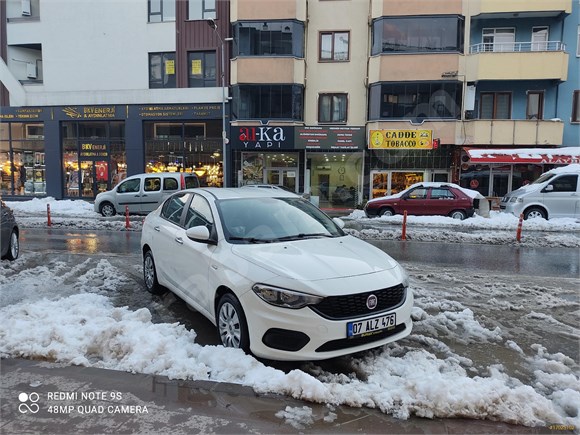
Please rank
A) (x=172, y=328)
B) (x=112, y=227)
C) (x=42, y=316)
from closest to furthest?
(x=172, y=328)
(x=42, y=316)
(x=112, y=227)

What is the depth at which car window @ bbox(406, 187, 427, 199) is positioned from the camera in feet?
56.0

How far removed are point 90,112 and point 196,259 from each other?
76.3 ft

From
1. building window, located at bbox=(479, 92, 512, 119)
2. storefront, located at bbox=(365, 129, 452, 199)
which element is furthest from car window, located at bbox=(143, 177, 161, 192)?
building window, located at bbox=(479, 92, 512, 119)

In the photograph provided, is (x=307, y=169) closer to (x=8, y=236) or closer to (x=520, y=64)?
(x=520, y=64)

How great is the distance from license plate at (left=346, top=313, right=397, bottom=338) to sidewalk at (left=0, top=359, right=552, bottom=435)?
2.16 ft

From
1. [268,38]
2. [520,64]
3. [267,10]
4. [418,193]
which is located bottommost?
[418,193]

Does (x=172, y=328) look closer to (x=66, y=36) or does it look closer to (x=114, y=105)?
(x=114, y=105)

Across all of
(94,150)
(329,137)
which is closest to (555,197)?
(329,137)

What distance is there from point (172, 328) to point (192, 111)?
20.9 meters

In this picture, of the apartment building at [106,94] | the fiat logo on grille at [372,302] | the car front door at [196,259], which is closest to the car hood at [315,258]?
the fiat logo on grille at [372,302]

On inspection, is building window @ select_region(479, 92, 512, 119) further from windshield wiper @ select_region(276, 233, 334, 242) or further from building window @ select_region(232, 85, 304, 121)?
windshield wiper @ select_region(276, 233, 334, 242)

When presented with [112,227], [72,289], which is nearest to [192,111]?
[112,227]

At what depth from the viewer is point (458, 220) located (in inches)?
632

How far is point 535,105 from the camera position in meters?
23.0
